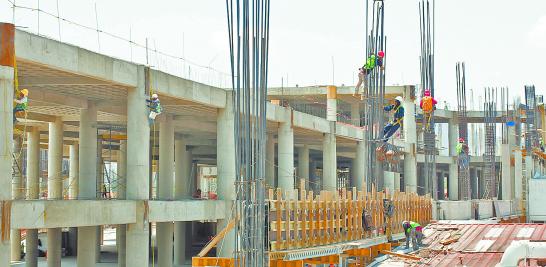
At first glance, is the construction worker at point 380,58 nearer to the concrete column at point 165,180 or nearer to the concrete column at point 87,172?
the concrete column at point 165,180

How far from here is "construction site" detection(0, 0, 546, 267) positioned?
17625 millimetres

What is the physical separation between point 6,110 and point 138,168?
22.1ft

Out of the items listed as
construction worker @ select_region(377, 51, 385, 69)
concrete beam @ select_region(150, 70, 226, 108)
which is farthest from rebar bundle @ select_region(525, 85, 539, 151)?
concrete beam @ select_region(150, 70, 226, 108)

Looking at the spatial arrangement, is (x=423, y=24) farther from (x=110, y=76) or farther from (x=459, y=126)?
(x=459, y=126)

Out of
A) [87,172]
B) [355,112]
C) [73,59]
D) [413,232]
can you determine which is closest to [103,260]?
[87,172]

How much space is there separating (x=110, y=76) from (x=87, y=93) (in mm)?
4583

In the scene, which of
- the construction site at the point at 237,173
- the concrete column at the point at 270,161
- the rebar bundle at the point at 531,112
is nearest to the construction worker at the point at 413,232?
the construction site at the point at 237,173

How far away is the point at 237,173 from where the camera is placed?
54.0 ft

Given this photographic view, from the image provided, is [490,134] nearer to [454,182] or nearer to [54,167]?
[454,182]

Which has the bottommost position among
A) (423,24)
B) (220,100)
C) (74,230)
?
(74,230)

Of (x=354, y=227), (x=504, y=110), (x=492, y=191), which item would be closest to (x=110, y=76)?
(x=354, y=227)

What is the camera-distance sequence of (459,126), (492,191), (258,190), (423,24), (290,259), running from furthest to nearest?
(459,126) → (492,191) → (423,24) → (290,259) → (258,190)

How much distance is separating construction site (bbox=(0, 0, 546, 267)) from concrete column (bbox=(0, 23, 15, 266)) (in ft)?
0.11

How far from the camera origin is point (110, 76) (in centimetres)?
2255
